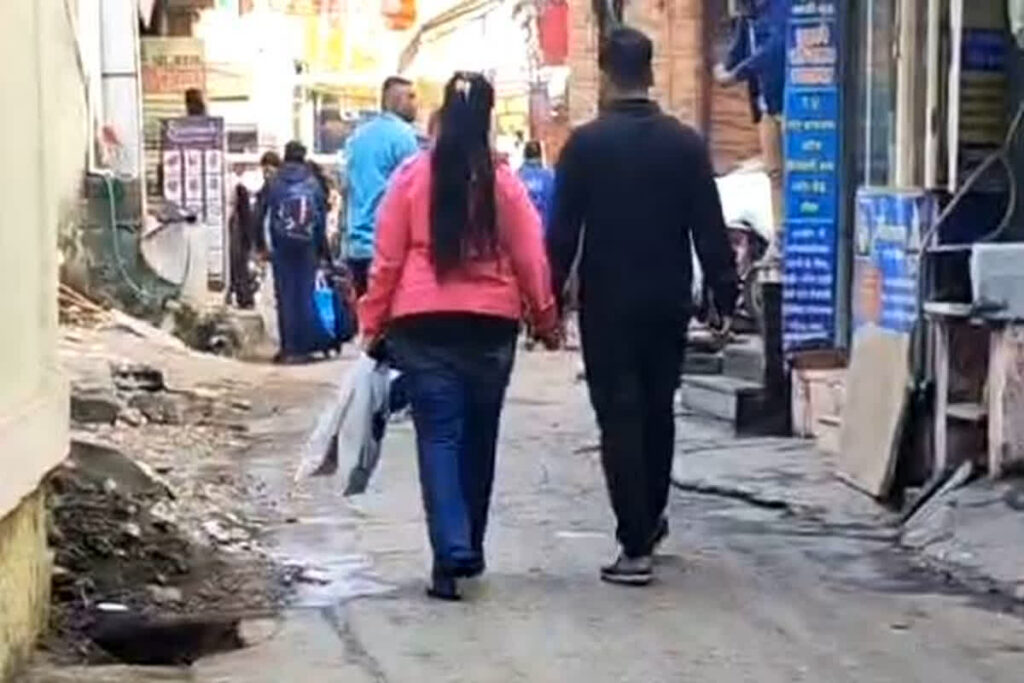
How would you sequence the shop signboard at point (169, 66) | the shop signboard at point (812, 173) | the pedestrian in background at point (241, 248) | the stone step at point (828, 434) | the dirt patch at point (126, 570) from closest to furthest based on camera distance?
the dirt patch at point (126, 570) < the stone step at point (828, 434) < the shop signboard at point (812, 173) < the pedestrian in background at point (241, 248) < the shop signboard at point (169, 66)

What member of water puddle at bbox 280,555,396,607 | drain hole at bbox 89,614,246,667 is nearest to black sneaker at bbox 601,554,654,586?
water puddle at bbox 280,555,396,607

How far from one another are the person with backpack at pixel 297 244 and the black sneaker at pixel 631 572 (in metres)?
10.8

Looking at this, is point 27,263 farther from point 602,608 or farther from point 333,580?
point 602,608

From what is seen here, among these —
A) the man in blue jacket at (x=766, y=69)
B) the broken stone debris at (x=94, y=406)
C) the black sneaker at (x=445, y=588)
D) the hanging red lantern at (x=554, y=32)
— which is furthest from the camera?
the hanging red lantern at (x=554, y=32)

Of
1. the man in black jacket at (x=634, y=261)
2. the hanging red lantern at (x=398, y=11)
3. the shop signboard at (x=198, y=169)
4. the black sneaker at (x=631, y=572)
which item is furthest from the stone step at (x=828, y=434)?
the hanging red lantern at (x=398, y=11)

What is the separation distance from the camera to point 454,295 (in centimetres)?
755

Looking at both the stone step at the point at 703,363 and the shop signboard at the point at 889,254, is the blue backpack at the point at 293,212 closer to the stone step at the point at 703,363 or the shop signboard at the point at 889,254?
the stone step at the point at 703,363

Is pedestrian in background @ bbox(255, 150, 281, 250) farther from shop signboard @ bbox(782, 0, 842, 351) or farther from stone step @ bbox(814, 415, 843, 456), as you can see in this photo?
stone step @ bbox(814, 415, 843, 456)

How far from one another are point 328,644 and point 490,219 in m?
1.55

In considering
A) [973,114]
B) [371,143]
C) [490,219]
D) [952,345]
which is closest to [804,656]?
[490,219]

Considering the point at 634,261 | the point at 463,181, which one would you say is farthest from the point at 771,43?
the point at 463,181

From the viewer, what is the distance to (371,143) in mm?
12633

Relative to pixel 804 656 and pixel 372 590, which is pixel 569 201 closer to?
pixel 372 590

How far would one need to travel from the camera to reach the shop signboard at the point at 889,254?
10.5 meters
